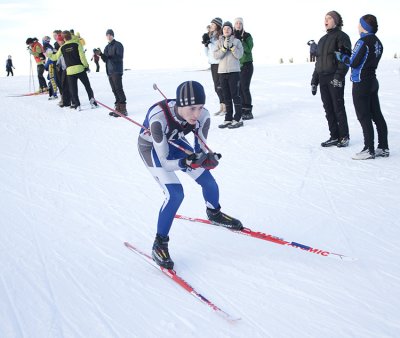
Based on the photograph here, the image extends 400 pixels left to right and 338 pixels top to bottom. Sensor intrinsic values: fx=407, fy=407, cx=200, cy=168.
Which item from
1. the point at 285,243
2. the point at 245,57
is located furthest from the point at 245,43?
the point at 285,243

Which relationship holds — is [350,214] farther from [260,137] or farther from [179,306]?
[260,137]

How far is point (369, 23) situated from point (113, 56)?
243 inches

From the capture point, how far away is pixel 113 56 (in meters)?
9.78

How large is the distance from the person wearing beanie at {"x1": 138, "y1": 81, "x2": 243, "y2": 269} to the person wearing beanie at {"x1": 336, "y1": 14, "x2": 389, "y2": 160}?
9.68ft

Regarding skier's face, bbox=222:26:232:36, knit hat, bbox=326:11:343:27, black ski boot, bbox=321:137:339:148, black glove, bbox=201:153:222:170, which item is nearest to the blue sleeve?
knit hat, bbox=326:11:343:27

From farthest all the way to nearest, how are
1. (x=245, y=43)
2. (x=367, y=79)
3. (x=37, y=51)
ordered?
(x=37, y=51)
(x=245, y=43)
(x=367, y=79)

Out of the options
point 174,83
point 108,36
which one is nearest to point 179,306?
point 108,36

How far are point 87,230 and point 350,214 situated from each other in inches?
115

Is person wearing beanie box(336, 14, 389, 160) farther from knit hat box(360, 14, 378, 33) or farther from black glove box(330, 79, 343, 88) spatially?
black glove box(330, 79, 343, 88)

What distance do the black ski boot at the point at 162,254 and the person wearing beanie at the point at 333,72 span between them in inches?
159

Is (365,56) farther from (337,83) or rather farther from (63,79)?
(63,79)

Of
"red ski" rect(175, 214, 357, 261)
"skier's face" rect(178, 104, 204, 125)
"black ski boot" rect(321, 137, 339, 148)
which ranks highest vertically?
"skier's face" rect(178, 104, 204, 125)

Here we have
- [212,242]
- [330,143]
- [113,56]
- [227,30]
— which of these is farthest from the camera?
[113,56]

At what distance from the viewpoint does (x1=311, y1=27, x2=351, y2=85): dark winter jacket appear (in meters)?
6.08
